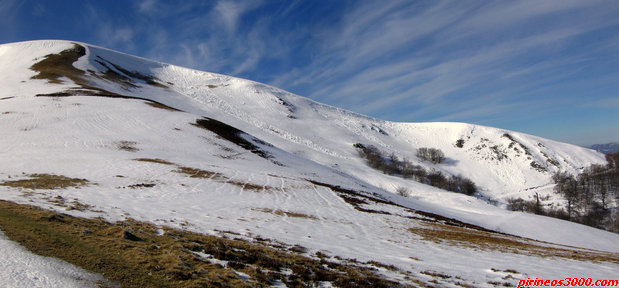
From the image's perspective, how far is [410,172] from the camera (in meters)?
96.2

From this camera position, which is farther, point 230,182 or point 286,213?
point 230,182

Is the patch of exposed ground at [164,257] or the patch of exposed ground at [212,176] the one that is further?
the patch of exposed ground at [212,176]

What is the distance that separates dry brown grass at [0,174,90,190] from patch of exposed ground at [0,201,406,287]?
8900 mm

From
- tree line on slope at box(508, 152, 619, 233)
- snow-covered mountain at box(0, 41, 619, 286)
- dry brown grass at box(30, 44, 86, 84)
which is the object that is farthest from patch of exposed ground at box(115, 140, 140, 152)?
tree line on slope at box(508, 152, 619, 233)

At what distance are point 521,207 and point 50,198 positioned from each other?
3779 inches

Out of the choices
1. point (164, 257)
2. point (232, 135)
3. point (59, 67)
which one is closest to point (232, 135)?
point (232, 135)

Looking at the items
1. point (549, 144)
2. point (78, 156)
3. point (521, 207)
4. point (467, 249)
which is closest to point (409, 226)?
point (467, 249)

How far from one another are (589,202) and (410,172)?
46.9 m

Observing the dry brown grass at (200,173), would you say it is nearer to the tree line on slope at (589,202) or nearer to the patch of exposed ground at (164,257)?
the patch of exposed ground at (164,257)

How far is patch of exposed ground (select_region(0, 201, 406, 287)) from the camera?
7.56 m

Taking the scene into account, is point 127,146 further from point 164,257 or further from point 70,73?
point 70,73

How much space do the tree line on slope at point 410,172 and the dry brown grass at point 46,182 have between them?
8076 cm

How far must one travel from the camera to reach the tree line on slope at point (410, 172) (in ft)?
303

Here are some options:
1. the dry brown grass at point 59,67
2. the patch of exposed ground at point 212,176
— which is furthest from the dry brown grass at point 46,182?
the dry brown grass at point 59,67
